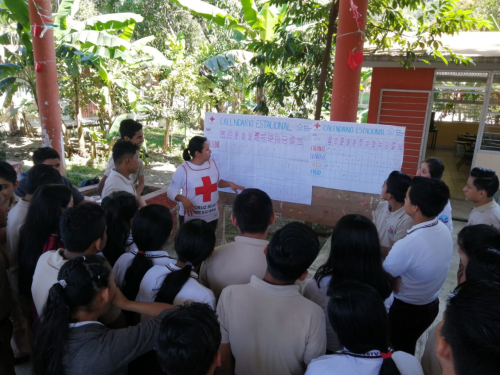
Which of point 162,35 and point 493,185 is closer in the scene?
point 493,185

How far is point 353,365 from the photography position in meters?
1.23

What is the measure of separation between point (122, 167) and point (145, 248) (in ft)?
4.74

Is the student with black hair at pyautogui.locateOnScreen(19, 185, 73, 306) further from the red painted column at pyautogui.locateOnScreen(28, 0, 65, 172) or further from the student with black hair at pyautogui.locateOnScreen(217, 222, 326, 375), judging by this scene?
the red painted column at pyautogui.locateOnScreen(28, 0, 65, 172)

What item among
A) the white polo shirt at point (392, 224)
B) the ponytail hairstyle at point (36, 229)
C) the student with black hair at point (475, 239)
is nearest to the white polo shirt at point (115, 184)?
the ponytail hairstyle at point (36, 229)

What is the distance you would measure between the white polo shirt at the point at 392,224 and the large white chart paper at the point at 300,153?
0.75 meters

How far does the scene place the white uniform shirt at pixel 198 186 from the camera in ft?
11.3

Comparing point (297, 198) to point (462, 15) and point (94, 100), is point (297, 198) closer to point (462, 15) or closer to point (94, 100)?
point (462, 15)

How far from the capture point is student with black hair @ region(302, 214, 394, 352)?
1.75 m

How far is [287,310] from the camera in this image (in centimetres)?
149

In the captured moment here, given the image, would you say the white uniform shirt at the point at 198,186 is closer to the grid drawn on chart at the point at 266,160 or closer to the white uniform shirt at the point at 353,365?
Result: the grid drawn on chart at the point at 266,160

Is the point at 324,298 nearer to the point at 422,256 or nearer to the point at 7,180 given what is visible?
the point at 422,256

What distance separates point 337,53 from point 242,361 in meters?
3.48

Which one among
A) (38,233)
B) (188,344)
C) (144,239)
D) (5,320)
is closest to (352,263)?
(188,344)

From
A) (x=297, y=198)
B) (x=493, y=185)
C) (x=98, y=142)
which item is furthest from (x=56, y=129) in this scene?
(x=493, y=185)
